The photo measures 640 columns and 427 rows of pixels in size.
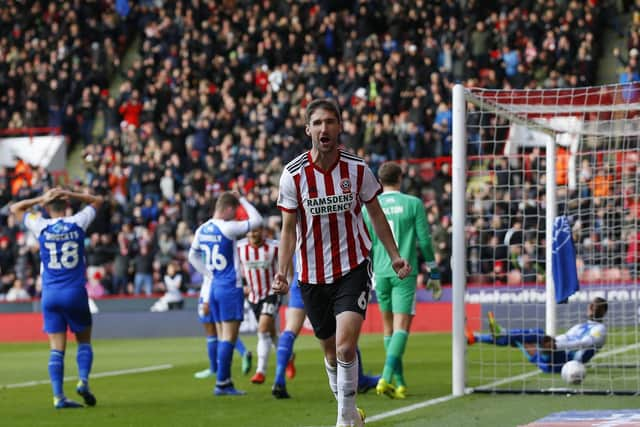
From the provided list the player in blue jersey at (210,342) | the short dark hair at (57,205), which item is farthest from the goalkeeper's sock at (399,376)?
the short dark hair at (57,205)

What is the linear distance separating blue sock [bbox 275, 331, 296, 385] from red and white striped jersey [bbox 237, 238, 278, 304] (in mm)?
2316

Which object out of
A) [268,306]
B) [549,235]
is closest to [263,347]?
[268,306]

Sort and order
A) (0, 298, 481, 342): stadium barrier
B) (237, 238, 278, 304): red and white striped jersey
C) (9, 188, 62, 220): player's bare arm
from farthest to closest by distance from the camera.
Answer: (0, 298, 481, 342): stadium barrier, (237, 238, 278, 304): red and white striped jersey, (9, 188, 62, 220): player's bare arm

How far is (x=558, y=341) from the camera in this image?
12.8 m

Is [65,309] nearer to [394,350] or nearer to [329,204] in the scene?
[394,350]

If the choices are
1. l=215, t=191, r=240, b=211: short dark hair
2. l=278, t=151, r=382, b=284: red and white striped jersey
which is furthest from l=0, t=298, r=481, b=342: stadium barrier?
l=278, t=151, r=382, b=284: red and white striped jersey

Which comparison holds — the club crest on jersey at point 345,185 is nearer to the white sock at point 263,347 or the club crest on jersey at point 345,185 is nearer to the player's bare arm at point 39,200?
the player's bare arm at point 39,200

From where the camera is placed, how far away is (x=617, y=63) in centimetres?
2717

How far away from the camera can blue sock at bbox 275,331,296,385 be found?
A: 1142cm

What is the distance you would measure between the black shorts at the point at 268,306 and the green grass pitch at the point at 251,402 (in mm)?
794

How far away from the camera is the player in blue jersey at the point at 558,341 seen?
12.6 meters

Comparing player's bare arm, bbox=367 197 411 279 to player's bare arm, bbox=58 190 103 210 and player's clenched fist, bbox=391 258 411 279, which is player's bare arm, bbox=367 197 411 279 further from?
player's bare arm, bbox=58 190 103 210

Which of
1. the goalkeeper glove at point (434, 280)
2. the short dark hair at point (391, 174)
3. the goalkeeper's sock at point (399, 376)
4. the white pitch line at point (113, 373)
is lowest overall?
the white pitch line at point (113, 373)

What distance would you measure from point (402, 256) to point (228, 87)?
1868 cm
